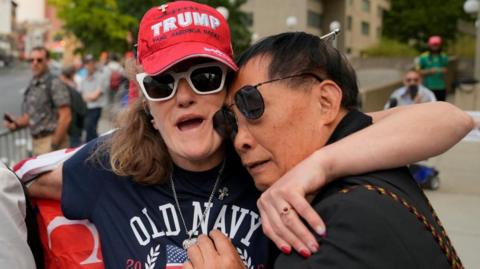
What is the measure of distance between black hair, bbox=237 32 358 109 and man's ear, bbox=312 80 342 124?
37 millimetres

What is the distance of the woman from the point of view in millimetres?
2002

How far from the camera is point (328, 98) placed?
169 centimetres

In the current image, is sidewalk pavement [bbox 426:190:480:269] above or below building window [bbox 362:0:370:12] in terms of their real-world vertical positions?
below

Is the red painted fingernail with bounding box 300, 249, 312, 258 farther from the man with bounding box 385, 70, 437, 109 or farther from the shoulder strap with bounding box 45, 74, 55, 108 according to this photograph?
the man with bounding box 385, 70, 437, 109

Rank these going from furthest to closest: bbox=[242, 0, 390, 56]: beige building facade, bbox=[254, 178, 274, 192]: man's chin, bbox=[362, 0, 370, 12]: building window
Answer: bbox=[362, 0, 370, 12]: building window → bbox=[242, 0, 390, 56]: beige building facade → bbox=[254, 178, 274, 192]: man's chin

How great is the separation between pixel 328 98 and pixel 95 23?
905 inches

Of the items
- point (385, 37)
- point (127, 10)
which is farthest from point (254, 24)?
point (127, 10)

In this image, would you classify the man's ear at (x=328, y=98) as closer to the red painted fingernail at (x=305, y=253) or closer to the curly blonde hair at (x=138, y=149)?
the red painted fingernail at (x=305, y=253)

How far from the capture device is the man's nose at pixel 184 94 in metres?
2.01

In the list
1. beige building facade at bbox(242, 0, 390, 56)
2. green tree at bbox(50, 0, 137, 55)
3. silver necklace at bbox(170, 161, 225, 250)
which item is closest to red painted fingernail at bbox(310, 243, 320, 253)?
silver necklace at bbox(170, 161, 225, 250)

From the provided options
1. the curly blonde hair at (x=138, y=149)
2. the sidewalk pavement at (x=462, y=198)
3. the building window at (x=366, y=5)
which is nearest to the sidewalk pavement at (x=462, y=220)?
the sidewalk pavement at (x=462, y=198)

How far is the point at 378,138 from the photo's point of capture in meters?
1.59

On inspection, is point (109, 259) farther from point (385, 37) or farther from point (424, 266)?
point (385, 37)

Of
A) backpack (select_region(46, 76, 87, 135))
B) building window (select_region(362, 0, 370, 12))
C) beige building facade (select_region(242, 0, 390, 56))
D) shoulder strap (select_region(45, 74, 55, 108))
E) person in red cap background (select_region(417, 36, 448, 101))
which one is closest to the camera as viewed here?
shoulder strap (select_region(45, 74, 55, 108))
